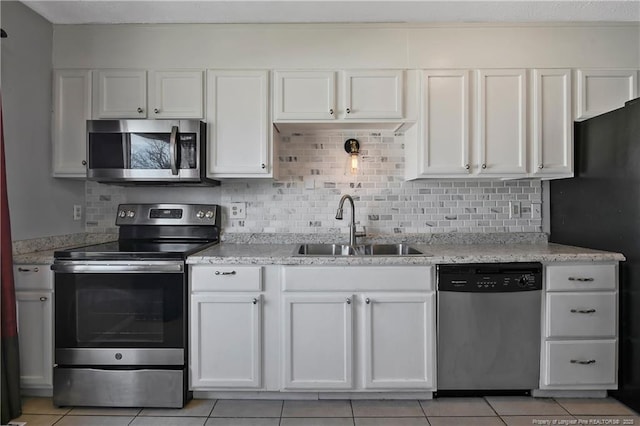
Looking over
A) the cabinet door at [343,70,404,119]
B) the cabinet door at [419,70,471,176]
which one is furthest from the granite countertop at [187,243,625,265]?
the cabinet door at [343,70,404,119]

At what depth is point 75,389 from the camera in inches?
85.1

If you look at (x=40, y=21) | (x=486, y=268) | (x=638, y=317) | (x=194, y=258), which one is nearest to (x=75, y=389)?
(x=194, y=258)

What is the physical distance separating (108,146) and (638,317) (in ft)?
10.6

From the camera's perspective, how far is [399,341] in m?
2.20

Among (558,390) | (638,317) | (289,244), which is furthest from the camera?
(289,244)

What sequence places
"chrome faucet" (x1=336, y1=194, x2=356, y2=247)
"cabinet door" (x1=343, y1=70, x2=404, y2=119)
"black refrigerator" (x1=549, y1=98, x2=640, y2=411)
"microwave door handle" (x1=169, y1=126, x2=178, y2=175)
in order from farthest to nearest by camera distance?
"chrome faucet" (x1=336, y1=194, x2=356, y2=247)
"cabinet door" (x1=343, y1=70, x2=404, y2=119)
"microwave door handle" (x1=169, y1=126, x2=178, y2=175)
"black refrigerator" (x1=549, y1=98, x2=640, y2=411)

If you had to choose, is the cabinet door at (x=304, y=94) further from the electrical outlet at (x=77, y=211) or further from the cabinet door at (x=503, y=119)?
the electrical outlet at (x=77, y=211)

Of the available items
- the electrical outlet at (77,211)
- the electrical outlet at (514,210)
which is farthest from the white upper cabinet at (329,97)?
the electrical outlet at (77,211)

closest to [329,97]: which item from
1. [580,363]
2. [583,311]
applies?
[583,311]

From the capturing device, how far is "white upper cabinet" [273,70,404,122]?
2477mm

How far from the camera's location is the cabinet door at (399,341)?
7.19ft

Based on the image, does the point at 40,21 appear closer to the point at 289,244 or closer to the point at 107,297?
the point at 107,297

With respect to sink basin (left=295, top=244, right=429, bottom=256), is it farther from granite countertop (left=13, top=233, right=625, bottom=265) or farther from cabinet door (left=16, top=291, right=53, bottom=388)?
cabinet door (left=16, top=291, right=53, bottom=388)

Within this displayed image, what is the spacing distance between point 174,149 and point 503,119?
2080 millimetres
